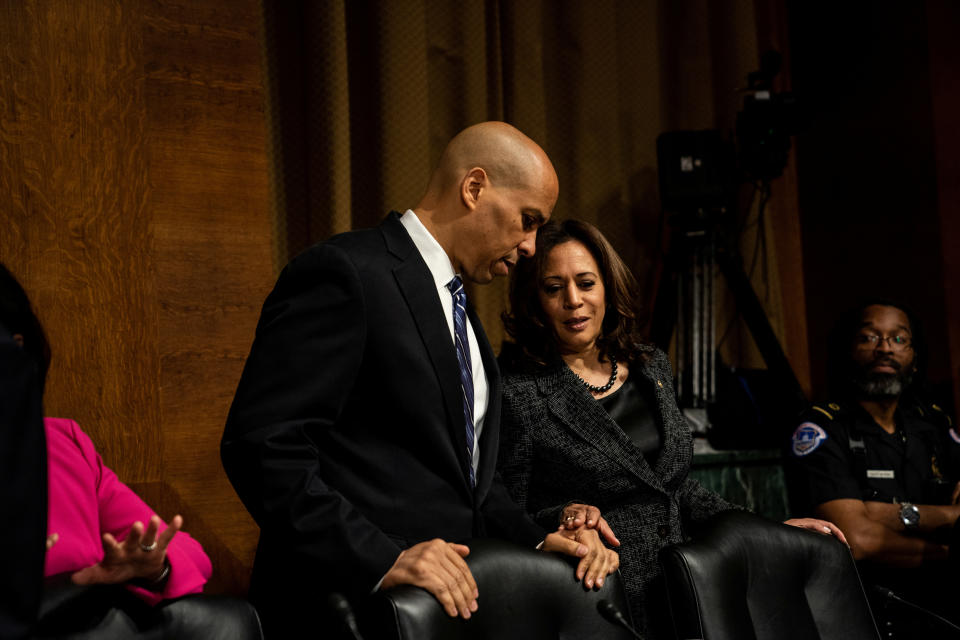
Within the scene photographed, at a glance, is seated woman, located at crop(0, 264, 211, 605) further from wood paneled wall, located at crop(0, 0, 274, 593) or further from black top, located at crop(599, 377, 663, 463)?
black top, located at crop(599, 377, 663, 463)

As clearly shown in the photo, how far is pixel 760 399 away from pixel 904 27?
1.88m

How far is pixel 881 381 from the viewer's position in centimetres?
293

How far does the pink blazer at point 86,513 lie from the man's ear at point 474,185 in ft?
2.38

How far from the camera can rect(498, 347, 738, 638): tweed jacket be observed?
183 cm

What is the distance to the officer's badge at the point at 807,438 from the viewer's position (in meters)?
2.75

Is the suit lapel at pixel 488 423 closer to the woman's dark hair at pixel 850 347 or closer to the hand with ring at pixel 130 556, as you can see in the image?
the hand with ring at pixel 130 556

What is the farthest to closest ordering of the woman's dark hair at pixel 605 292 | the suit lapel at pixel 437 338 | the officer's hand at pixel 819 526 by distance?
1. the woman's dark hair at pixel 605 292
2. the officer's hand at pixel 819 526
3. the suit lapel at pixel 437 338

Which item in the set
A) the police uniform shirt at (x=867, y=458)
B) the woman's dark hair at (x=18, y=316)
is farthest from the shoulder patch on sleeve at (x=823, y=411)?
the woman's dark hair at (x=18, y=316)

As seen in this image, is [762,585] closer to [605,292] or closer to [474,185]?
[605,292]

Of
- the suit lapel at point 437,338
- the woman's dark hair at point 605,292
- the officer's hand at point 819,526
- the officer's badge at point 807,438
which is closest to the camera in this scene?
the suit lapel at point 437,338

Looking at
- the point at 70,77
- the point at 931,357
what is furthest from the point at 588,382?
the point at 931,357

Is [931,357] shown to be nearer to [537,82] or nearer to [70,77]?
[537,82]

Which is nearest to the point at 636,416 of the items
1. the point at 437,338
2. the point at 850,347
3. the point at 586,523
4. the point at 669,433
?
the point at 669,433

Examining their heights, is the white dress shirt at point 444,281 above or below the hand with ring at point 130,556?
above
